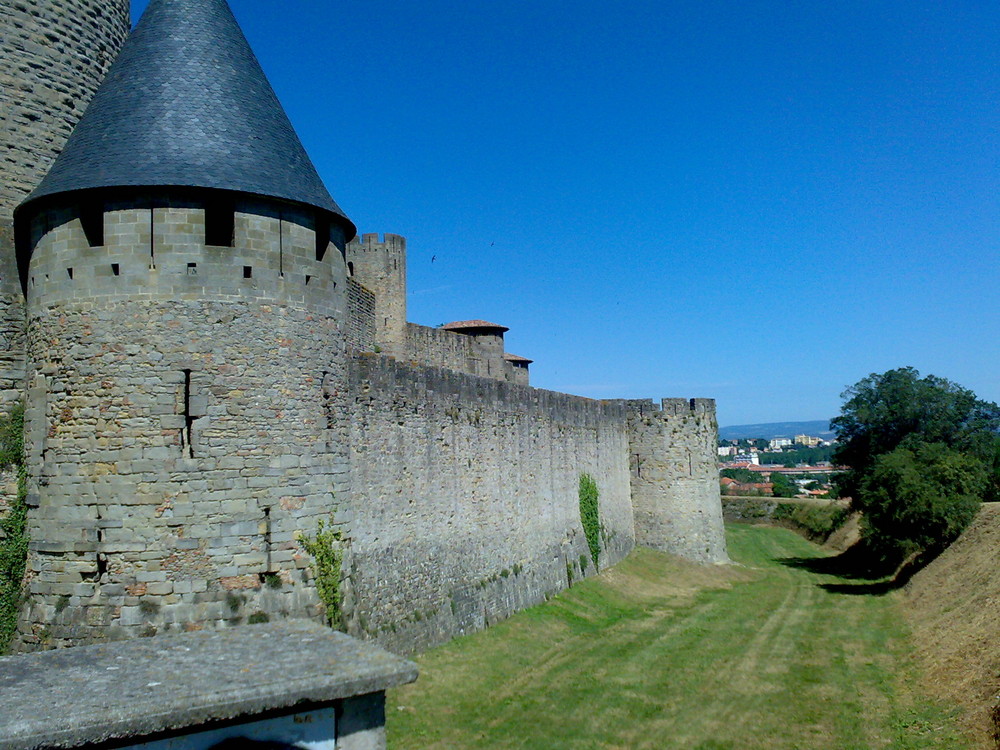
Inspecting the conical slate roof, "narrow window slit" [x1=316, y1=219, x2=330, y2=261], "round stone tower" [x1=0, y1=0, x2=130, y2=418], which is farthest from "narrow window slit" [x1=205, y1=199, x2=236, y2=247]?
"round stone tower" [x1=0, y1=0, x2=130, y2=418]

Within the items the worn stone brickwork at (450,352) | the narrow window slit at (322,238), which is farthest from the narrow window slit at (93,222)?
the worn stone brickwork at (450,352)

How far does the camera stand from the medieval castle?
1023 centimetres

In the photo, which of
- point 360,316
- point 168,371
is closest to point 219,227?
point 168,371

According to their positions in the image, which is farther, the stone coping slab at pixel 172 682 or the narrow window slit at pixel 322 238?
the narrow window slit at pixel 322 238

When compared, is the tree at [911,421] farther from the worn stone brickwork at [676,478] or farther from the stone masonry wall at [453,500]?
the stone masonry wall at [453,500]

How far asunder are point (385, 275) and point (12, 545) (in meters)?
22.4

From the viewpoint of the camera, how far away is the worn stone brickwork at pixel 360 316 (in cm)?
2019

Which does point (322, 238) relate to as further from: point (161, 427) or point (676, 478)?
point (676, 478)

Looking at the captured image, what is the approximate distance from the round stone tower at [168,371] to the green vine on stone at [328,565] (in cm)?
17

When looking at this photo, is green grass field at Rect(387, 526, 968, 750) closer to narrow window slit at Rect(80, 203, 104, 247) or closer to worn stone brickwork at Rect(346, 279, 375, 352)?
narrow window slit at Rect(80, 203, 104, 247)

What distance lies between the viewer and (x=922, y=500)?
82.5ft

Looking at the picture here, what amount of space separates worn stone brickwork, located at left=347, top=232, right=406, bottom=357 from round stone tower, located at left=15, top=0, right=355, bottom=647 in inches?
786

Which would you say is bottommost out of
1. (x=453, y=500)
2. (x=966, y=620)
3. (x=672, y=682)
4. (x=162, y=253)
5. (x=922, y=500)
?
(x=672, y=682)

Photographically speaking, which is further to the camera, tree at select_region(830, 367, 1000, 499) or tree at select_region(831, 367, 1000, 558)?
tree at select_region(830, 367, 1000, 499)
